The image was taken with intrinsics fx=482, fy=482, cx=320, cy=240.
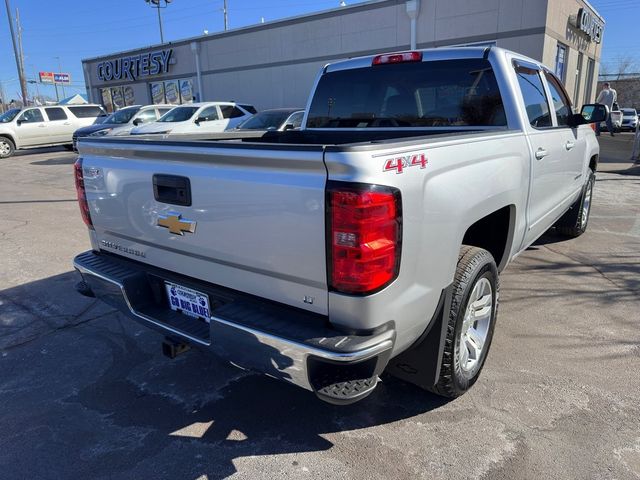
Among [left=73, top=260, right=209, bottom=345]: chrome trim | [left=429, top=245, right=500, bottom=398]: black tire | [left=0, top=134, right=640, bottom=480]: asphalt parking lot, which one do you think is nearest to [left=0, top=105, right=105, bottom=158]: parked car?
[left=0, top=134, right=640, bottom=480]: asphalt parking lot

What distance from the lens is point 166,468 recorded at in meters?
2.42

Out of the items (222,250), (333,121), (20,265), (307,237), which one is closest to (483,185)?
(307,237)

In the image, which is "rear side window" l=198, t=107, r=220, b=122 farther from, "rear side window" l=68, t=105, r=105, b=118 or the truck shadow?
the truck shadow

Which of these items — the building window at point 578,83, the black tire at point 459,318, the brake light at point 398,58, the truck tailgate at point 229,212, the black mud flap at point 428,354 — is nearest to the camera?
the truck tailgate at point 229,212

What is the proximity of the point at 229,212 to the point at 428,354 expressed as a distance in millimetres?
1234

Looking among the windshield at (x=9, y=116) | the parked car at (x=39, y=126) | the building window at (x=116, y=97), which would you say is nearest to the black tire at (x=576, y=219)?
the parked car at (x=39, y=126)

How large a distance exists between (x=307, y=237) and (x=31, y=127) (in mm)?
20847

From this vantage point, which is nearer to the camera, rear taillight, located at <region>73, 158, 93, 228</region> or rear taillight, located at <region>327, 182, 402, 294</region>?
rear taillight, located at <region>327, 182, 402, 294</region>

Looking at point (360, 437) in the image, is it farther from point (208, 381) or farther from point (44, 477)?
point (44, 477)

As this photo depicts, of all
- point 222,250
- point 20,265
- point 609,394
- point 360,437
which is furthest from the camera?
point 20,265

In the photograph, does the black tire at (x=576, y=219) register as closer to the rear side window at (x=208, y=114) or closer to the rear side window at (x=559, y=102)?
the rear side window at (x=559, y=102)

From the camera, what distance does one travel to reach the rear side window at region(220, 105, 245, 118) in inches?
631

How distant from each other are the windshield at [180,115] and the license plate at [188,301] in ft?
43.9

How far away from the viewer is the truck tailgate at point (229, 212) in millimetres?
2020
